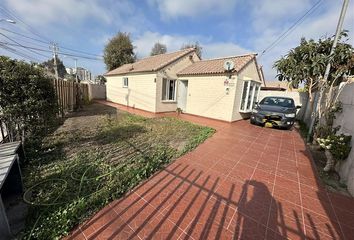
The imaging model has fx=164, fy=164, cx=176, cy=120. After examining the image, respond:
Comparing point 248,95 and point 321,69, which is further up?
point 321,69

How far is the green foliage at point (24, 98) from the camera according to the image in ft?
11.0

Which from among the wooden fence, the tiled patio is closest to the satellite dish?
the tiled patio

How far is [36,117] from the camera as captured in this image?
3.86 m

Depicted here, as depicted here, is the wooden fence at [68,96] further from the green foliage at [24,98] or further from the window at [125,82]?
the green foliage at [24,98]

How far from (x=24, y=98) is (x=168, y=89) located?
869 centimetres

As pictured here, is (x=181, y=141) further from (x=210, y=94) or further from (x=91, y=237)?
(x=210, y=94)

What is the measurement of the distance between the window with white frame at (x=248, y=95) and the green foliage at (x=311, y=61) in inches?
A: 61.2

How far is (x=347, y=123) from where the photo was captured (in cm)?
421

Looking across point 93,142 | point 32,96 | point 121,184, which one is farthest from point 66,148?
point 121,184

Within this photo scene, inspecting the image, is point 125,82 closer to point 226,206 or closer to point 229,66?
point 229,66

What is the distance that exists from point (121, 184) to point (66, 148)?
2.68 meters

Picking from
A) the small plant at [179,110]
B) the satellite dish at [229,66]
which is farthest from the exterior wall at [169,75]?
the satellite dish at [229,66]

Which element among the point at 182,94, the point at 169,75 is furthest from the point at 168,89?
the point at 182,94

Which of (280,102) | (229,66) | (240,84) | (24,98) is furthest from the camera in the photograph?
(240,84)
